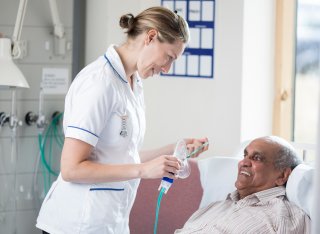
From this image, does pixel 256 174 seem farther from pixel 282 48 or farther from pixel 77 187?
pixel 282 48

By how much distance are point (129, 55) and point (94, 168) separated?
0.41 meters

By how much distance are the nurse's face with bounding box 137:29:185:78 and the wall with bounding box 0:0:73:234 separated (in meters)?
1.63

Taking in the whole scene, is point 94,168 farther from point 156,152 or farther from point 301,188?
point 301,188

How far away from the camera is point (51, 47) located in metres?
3.60

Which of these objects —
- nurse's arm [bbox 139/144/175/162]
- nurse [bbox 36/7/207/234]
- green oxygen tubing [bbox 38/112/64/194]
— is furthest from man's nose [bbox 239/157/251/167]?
green oxygen tubing [bbox 38/112/64/194]

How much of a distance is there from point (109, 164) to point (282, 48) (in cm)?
179

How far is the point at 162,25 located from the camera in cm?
199

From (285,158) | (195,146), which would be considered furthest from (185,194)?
(195,146)

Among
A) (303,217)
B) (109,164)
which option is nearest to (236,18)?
(303,217)

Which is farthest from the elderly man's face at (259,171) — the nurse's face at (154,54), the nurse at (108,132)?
the nurse's face at (154,54)

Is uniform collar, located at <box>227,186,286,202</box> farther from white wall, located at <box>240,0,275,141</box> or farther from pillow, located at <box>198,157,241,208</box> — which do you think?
white wall, located at <box>240,0,275,141</box>

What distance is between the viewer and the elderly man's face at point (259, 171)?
2541mm

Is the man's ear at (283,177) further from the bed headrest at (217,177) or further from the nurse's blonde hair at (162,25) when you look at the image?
the nurse's blonde hair at (162,25)

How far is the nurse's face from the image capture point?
78.8 inches
